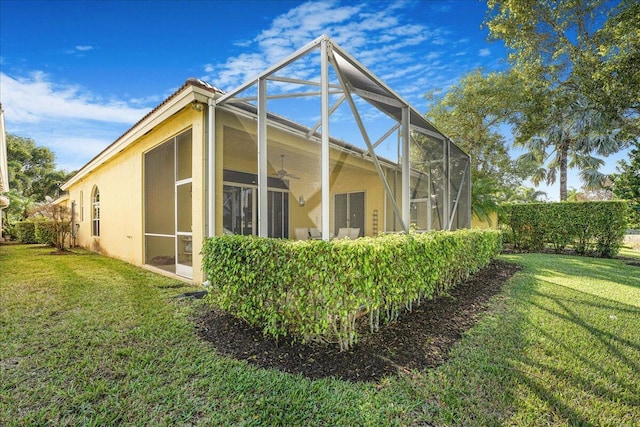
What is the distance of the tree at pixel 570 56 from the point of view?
316 inches

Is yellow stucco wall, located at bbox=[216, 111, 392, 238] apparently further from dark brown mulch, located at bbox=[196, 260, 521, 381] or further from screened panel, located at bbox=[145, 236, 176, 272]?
screened panel, located at bbox=[145, 236, 176, 272]

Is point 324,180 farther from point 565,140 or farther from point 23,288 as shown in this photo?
point 565,140

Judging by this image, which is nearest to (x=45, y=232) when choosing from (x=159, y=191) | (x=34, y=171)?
(x=159, y=191)

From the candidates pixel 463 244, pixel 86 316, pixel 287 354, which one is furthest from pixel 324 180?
pixel 86 316

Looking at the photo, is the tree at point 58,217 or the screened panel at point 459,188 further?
the tree at point 58,217

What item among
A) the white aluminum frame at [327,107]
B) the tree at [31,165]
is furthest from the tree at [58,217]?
the tree at [31,165]

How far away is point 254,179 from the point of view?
9.38m

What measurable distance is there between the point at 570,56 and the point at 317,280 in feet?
39.5

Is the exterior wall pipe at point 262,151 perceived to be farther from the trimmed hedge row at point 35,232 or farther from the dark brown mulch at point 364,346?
the trimmed hedge row at point 35,232

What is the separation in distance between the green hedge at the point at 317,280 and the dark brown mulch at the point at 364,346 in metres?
0.14

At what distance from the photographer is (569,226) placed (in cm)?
1105

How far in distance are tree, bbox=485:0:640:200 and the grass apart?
7.51m

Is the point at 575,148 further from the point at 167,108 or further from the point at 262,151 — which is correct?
the point at 167,108

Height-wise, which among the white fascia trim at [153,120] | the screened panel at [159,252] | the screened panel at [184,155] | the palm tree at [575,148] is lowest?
the screened panel at [159,252]
